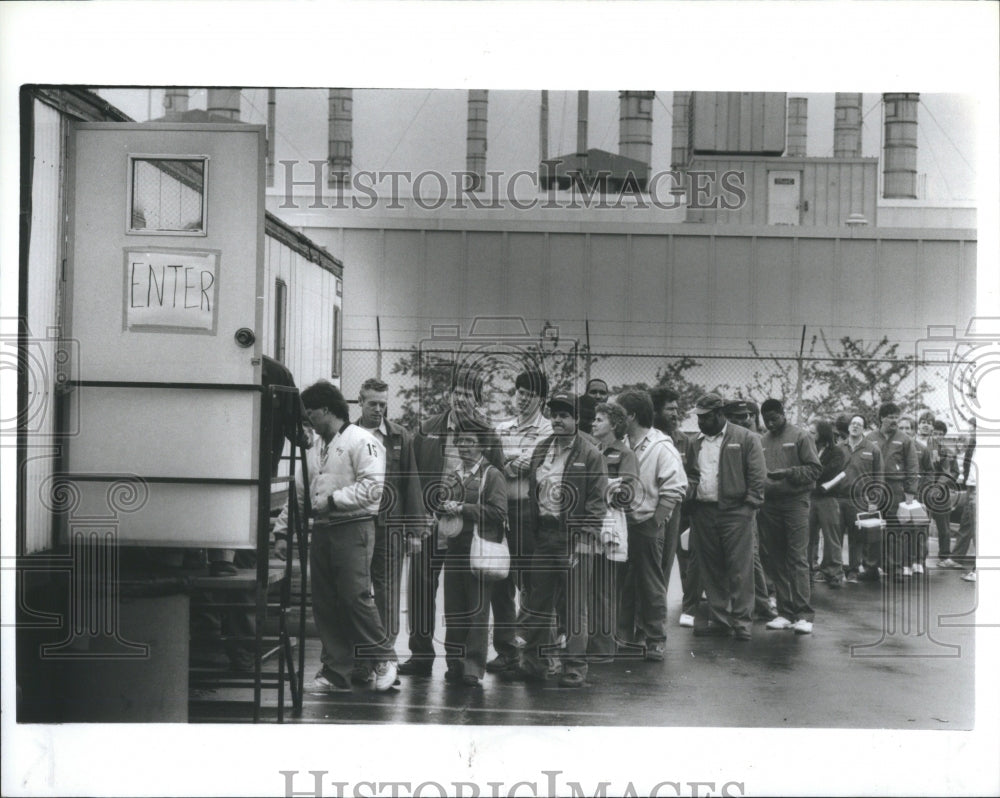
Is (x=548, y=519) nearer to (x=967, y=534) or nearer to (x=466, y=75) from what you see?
(x=967, y=534)

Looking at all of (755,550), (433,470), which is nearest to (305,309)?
(433,470)

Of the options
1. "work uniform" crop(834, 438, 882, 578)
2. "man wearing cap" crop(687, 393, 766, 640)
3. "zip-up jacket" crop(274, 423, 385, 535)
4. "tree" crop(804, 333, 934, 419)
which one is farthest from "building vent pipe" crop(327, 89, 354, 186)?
"work uniform" crop(834, 438, 882, 578)

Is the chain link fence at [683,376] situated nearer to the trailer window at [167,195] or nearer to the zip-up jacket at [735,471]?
the zip-up jacket at [735,471]

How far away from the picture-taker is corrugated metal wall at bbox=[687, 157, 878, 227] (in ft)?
17.2

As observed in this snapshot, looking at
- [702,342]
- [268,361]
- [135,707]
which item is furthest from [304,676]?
[702,342]

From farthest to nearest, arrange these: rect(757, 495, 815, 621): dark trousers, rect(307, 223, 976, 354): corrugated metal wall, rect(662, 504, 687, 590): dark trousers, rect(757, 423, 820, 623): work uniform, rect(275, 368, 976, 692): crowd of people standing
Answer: rect(757, 495, 815, 621): dark trousers < rect(662, 504, 687, 590): dark trousers < rect(757, 423, 820, 623): work uniform < rect(275, 368, 976, 692): crowd of people standing < rect(307, 223, 976, 354): corrugated metal wall

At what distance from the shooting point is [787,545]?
599 centimetres

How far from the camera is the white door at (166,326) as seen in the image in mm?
5219

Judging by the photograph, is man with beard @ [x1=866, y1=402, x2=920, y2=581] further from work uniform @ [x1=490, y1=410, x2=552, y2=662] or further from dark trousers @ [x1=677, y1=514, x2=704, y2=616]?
work uniform @ [x1=490, y1=410, x2=552, y2=662]

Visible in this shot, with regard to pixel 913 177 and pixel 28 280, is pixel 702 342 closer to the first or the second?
pixel 913 177

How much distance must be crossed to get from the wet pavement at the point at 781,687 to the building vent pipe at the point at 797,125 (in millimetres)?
1805

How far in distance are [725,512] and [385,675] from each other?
1762mm

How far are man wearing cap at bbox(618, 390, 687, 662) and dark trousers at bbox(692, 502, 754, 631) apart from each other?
12.0 inches

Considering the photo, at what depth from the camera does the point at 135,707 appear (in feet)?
17.3
